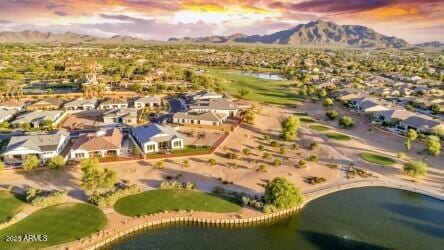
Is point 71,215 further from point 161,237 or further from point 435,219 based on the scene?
point 435,219

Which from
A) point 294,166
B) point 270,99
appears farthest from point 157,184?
point 270,99

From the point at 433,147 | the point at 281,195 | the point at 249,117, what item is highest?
the point at 249,117

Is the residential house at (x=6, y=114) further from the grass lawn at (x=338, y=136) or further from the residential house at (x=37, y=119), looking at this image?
the grass lawn at (x=338, y=136)

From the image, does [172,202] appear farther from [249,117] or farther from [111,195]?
[249,117]

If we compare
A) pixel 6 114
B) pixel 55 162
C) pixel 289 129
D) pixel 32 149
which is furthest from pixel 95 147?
pixel 289 129

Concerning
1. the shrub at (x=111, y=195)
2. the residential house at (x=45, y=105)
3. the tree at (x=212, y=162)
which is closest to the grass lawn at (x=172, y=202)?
the shrub at (x=111, y=195)

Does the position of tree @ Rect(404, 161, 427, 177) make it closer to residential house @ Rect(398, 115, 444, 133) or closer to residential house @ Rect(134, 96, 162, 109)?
residential house @ Rect(398, 115, 444, 133)

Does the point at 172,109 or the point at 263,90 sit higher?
the point at 263,90
